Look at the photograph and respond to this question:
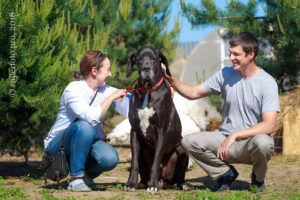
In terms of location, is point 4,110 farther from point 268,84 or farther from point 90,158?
point 268,84

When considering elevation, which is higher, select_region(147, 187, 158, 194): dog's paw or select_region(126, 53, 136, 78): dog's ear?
select_region(126, 53, 136, 78): dog's ear

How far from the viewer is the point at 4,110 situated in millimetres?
5262

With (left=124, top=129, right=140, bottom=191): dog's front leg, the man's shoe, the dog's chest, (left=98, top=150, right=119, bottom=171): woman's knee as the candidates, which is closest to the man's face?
the dog's chest

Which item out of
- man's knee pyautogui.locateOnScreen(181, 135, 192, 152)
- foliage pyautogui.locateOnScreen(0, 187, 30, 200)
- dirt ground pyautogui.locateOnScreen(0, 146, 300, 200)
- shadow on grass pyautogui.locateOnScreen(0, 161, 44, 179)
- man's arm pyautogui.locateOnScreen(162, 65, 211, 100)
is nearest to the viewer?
foliage pyautogui.locateOnScreen(0, 187, 30, 200)

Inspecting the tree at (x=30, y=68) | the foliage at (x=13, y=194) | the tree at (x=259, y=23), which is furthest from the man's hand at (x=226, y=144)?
the tree at (x=259, y=23)

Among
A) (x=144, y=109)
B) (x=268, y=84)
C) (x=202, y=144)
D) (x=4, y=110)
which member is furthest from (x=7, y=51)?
(x=268, y=84)

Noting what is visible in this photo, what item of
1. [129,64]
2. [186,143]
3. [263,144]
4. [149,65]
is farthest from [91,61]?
[263,144]

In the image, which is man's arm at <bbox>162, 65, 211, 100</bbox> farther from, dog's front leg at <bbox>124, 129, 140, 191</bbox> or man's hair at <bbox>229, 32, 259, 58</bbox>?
dog's front leg at <bbox>124, 129, 140, 191</bbox>

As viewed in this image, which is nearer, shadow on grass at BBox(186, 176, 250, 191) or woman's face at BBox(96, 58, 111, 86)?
woman's face at BBox(96, 58, 111, 86)

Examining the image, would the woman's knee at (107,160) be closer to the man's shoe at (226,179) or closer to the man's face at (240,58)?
the man's shoe at (226,179)

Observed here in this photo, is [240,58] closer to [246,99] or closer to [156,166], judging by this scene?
[246,99]

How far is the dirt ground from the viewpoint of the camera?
3695mm

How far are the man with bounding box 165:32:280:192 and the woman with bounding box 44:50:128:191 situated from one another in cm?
85

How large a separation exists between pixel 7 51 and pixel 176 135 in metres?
2.38
